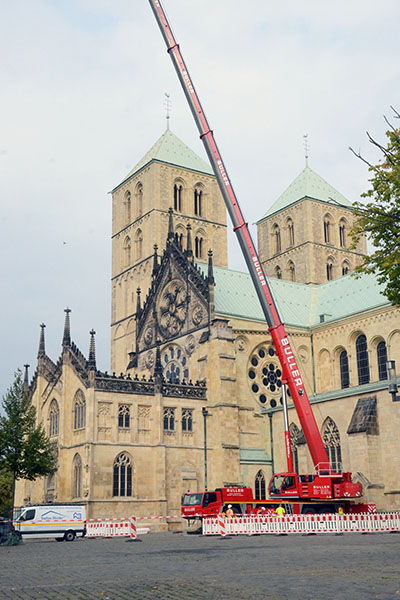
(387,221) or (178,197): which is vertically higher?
(178,197)

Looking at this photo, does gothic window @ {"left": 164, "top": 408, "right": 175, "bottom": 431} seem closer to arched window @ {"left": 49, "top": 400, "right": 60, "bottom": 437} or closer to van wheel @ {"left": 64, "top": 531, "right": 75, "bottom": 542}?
arched window @ {"left": 49, "top": 400, "right": 60, "bottom": 437}

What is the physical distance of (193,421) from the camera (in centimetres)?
4906

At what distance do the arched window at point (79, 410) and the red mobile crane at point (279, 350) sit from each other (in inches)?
558

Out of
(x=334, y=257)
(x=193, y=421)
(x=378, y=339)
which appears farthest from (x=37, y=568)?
(x=334, y=257)

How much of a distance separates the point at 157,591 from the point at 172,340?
42.9 metres

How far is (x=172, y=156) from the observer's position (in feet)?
270

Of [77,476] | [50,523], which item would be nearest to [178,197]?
[77,476]

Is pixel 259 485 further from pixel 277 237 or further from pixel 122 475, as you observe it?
pixel 277 237

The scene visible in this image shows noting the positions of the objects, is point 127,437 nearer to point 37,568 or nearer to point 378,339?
point 378,339

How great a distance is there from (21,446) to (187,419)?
1090 cm

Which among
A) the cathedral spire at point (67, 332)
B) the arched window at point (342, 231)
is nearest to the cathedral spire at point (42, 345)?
the cathedral spire at point (67, 332)

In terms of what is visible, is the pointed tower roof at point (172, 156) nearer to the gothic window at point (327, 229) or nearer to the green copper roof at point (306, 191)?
the green copper roof at point (306, 191)

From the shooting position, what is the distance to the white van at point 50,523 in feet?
115

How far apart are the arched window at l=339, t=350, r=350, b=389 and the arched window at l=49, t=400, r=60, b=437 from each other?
20.6 metres
